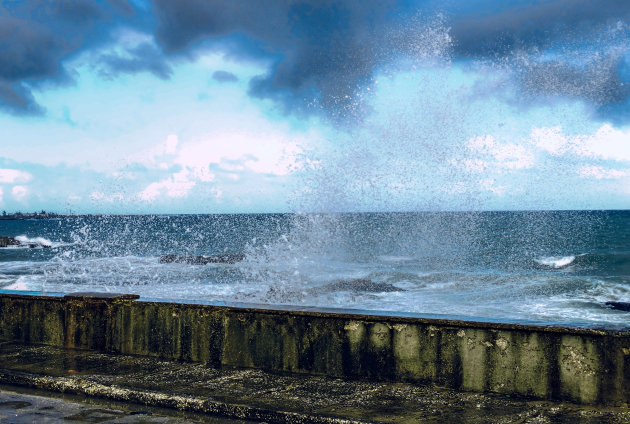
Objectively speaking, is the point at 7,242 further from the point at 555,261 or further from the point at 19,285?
the point at 555,261

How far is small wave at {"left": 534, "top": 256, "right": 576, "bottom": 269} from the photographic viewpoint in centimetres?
3334

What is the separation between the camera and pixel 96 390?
4551mm

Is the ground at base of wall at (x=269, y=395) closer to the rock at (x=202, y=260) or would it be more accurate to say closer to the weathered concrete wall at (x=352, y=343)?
the weathered concrete wall at (x=352, y=343)

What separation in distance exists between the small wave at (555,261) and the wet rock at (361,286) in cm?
1624

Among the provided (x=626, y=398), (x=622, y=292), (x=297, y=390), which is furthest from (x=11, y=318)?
(x=622, y=292)

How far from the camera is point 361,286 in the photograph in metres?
20.3

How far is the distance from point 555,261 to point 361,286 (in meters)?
20.2

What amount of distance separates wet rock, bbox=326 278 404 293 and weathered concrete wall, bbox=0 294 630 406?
14019 millimetres

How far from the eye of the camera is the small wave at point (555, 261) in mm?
33344

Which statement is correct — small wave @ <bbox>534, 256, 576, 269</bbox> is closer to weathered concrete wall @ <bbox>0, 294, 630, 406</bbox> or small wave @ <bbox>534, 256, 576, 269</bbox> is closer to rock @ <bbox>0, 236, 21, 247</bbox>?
weathered concrete wall @ <bbox>0, 294, 630, 406</bbox>

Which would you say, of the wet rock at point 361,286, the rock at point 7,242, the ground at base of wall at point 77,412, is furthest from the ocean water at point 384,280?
the rock at point 7,242

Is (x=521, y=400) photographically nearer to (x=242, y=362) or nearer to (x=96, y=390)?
(x=242, y=362)

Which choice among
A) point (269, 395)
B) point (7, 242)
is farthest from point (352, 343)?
point (7, 242)

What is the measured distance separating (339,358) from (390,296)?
1364cm
